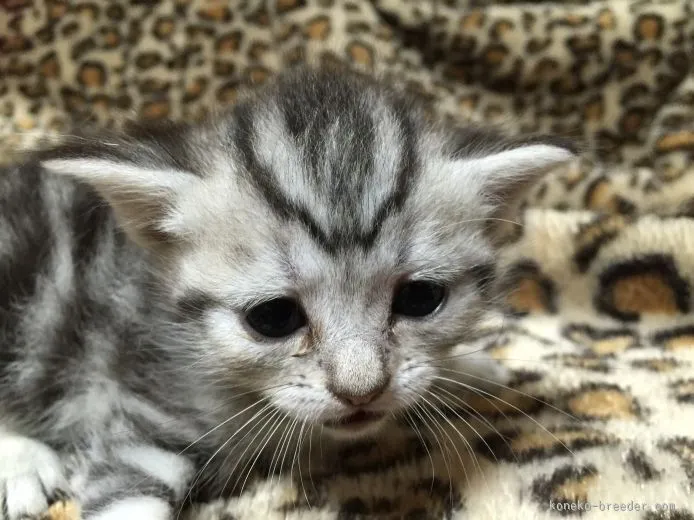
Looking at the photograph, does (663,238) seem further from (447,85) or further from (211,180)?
(211,180)

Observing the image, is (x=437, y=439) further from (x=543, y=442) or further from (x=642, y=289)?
(x=642, y=289)

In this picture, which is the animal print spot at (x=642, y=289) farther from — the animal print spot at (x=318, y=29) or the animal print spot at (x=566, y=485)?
the animal print spot at (x=318, y=29)

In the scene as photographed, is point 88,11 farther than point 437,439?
Yes

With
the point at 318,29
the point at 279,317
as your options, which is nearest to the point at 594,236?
the point at 318,29

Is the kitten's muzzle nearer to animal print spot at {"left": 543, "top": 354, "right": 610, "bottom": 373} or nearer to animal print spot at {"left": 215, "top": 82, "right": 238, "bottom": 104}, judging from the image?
animal print spot at {"left": 543, "top": 354, "right": 610, "bottom": 373}

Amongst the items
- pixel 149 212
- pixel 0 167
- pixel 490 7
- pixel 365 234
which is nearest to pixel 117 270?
pixel 149 212
